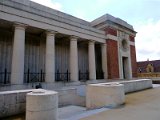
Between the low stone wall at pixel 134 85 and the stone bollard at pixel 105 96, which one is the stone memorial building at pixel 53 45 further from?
the stone bollard at pixel 105 96

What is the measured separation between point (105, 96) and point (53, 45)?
7.71 metres

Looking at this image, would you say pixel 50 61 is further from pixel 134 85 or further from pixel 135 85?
pixel 135 85

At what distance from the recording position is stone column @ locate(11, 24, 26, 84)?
10367 millimetres

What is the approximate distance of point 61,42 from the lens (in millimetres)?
17156

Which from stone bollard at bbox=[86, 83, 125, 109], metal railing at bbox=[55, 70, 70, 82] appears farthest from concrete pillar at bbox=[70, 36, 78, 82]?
stone bollard at bbox=[86, 83, 125, 109]

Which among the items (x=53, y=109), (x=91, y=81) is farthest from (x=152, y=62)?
(x=53, y=109)

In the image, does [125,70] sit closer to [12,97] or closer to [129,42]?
[129,42]

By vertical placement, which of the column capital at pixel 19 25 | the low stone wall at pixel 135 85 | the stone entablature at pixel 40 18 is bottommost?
the low stone wall at pixel 135 85

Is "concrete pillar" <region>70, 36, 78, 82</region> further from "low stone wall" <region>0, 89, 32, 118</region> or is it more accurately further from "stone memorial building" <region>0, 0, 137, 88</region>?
"low stone wall" <region>0, 89, 32, 118</region>

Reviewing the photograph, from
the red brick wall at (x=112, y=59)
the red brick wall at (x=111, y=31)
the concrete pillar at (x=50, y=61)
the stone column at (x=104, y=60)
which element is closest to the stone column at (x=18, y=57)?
the concrete pillar at (x=50, y=61)

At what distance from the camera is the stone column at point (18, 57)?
10.4 meters

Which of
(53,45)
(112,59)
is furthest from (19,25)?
(112,59)

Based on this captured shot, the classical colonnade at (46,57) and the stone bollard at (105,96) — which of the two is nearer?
the stone bollard at (105,96)

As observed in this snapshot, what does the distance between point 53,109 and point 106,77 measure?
13.7 m
